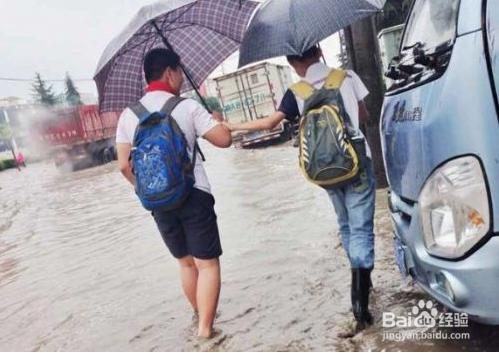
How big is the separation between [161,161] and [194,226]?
467mm

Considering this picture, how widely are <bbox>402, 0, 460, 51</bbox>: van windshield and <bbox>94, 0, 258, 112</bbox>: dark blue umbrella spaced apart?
46.5 inches

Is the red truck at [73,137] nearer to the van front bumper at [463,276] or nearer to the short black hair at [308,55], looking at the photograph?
the short black hair at [308,55]

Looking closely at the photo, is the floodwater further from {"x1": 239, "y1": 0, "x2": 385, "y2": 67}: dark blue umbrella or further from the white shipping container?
the white shipping container

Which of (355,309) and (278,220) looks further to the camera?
(278,220)

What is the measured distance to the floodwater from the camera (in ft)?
10.6

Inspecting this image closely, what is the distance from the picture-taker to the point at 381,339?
2770 millimetres

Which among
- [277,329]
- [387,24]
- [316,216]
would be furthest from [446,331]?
[387,24]

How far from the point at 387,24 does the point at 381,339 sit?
24729mm

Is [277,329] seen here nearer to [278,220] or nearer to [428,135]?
[428,135]

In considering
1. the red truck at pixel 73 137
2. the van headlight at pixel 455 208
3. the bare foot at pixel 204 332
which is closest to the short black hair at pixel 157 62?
the bare foot at pixel 204 332

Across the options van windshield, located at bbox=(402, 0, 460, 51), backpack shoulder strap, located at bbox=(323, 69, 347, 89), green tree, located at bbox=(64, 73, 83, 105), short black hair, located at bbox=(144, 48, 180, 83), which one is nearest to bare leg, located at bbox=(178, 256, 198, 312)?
short black hair, located at bbox=(144, 48, 180, 83)

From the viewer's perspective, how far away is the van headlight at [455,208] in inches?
71.1

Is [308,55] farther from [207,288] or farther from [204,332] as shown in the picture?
[204,332]

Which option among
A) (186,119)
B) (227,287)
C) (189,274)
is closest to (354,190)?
(186,119)
